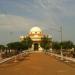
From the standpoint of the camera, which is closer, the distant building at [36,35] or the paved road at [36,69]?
the paved road at [36,69]

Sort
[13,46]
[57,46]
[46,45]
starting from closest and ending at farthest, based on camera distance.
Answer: [13,46] → [57,46] → [46,45]

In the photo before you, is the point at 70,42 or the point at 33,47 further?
the point at 33,47

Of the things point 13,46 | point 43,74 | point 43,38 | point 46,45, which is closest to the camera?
point 43,74

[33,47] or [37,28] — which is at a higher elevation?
[37,28]

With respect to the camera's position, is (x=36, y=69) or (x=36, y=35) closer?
(x=36, y=69)

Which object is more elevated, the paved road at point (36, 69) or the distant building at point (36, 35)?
the distant building at point (36, 35)

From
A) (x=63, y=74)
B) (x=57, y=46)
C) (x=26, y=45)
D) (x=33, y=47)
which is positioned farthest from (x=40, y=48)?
(x=63, y=74)

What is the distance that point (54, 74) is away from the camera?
19.7m

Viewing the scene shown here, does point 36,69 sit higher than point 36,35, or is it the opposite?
point 36,35

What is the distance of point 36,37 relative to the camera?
466 feet

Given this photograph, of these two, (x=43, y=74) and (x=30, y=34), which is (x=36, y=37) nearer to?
(x=30, y=34)

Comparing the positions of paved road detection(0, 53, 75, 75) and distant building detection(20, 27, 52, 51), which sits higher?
distant building detection(20, 27, 52, 51)

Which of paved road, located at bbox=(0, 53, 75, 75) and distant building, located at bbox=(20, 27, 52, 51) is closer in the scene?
paved road, located at bbox=(0, 53, 75, 75)

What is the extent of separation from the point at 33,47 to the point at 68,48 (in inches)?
1719
